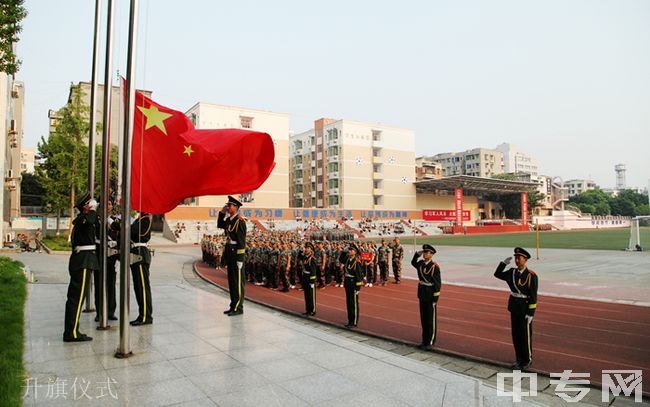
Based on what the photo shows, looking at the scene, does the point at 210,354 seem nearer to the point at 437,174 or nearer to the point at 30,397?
the point at 30,397

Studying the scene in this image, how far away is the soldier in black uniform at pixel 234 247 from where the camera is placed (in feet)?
24.0

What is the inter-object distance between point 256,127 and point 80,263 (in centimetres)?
4460

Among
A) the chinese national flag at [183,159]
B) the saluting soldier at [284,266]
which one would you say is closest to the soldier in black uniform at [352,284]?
the chinese national flag at [183,159]

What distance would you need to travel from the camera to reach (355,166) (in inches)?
2231

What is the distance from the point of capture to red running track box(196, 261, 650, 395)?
580 centimetres

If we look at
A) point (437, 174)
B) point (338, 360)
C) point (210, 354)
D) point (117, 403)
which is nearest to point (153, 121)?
point (210, 354)

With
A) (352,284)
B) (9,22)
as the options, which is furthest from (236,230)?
(9,22)

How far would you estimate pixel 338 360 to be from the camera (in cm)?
498

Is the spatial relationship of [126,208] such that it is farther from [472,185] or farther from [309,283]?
[472,185]

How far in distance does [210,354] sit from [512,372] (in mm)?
3782

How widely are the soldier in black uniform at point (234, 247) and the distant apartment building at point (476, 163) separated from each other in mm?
103346

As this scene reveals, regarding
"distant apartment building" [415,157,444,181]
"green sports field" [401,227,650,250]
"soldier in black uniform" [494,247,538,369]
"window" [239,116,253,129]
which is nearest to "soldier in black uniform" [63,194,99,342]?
"soldier in black uniform" [494,247,538,369]

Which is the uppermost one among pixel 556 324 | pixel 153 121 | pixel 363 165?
pixel 363 165

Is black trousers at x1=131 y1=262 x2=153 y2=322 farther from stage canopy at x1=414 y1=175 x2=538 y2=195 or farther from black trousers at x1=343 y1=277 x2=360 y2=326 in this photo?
stage canopy at x1=414 y1=175 x2=538 y2=195
